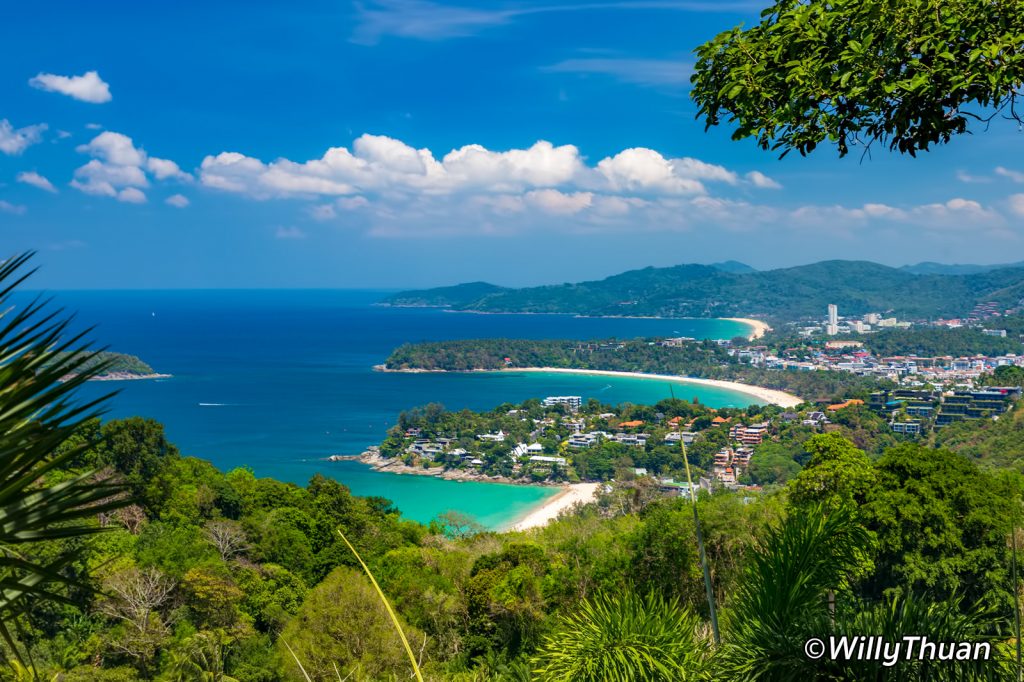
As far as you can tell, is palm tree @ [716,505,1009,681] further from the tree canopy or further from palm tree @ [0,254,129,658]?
palm tree @ [0,254,129,658]

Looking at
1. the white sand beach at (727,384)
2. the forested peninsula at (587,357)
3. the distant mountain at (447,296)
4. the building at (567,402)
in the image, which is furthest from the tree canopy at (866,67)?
the distant mountain at (447,296)

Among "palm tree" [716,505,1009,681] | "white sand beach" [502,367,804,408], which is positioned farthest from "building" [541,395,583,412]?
"palm tree" [716,505,1009,681]

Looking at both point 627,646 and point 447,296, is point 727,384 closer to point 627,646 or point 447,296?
point 627,646

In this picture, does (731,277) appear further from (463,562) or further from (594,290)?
(463,562)

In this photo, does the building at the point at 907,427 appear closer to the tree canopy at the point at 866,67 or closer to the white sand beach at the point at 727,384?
the white sand beach at the point at 727,384

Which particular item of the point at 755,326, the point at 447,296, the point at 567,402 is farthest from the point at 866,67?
the point at 447,296

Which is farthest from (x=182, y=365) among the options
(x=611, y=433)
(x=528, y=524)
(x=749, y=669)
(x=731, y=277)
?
(x=731, y=277)
